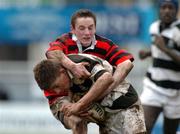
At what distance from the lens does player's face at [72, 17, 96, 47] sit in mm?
8047

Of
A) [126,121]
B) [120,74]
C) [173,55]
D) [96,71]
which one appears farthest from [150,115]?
[96,71]

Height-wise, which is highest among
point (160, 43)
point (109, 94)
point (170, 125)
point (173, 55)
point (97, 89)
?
point (97, 89)

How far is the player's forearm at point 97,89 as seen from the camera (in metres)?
7.73

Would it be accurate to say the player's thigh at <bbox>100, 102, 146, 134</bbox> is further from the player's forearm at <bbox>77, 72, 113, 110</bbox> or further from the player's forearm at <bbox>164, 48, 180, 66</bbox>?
the player's forearm at <bbox>164, 48, 180, 66</bbox>

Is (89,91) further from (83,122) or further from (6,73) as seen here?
(6,73)

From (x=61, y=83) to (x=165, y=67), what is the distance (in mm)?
3134

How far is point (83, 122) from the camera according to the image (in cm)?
805

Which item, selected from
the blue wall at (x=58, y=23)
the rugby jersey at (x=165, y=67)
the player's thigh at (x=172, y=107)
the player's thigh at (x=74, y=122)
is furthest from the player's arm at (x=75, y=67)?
the blue wall at (x=58, y=23)

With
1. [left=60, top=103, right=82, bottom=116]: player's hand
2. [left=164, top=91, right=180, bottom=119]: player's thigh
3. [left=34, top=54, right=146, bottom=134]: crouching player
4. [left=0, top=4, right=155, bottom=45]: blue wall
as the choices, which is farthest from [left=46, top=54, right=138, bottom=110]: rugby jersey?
[left=0, top=4, right=155, bottom=45]: blue wall

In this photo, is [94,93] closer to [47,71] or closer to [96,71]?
[96,71]

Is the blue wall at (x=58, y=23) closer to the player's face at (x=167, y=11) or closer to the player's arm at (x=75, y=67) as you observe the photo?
the player's face at (x=167, y=11)

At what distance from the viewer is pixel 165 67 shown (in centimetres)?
1079

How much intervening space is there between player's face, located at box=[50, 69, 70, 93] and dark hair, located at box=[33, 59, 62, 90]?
0.10ft

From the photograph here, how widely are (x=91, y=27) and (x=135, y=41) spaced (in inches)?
618
